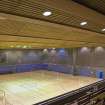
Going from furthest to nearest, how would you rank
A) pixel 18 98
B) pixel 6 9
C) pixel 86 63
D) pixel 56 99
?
pixel 86 63, pixel 18 98, pixel 6 9, pixel 56 99

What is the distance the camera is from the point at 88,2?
3441 mm

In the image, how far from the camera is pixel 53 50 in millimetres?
20156

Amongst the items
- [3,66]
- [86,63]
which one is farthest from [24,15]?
[3,66]

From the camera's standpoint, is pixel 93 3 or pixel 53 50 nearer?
pixel 93 3

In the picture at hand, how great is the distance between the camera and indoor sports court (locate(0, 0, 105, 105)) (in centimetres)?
327

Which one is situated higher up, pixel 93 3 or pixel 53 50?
pixel 93 3

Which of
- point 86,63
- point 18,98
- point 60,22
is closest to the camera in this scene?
point 60,22

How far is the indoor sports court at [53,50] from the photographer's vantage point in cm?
327

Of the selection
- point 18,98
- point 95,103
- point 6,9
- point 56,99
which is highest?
point 6,9

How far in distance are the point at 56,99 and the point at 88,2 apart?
202cm

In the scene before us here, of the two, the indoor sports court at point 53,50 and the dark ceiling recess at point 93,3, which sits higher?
the dark ceiling recess at point 93,3

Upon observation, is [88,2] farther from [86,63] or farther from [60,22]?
[86,63]

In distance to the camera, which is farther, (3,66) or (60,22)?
(3,66)

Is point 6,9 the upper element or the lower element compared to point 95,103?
upper
